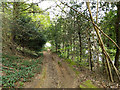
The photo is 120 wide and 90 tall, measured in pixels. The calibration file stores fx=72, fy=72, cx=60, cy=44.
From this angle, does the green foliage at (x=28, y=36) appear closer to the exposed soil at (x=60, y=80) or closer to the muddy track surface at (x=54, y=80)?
the muddy track surface at (x=54, y=80)

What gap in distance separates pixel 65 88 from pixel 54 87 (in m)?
0.54

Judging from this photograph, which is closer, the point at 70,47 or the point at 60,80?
the point at 60,80

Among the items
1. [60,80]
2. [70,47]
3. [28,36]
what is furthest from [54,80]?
[28,36]

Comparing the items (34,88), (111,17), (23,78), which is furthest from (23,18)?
(111,17)

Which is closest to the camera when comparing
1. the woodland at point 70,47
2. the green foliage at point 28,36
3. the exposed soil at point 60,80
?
the woodland at point 70,47

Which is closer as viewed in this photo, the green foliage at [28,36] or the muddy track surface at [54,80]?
the muddy track surface at [54,80]

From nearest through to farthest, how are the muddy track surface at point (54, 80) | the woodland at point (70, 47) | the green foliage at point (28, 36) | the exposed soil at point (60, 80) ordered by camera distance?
the woodland at point (70, 47) < the exposed soil at point (60, 80) < the muddy track surface at point (54, 80) < the green foliage at point (28, 36)

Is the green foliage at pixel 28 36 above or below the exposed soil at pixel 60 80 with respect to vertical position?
above

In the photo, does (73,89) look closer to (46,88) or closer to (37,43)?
(46,88)

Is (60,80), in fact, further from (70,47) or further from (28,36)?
(28,36)

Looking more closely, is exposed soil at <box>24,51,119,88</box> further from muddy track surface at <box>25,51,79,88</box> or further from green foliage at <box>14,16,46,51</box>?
green foliage at <box>14,16,46,51</box>

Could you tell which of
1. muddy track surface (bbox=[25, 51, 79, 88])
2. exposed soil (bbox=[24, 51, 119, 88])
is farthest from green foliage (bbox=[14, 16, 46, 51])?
exposed soil (bbox=[24, 51, 119, 88])

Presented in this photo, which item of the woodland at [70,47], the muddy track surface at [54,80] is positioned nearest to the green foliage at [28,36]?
the woodland at [70,47]

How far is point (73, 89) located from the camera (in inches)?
133
